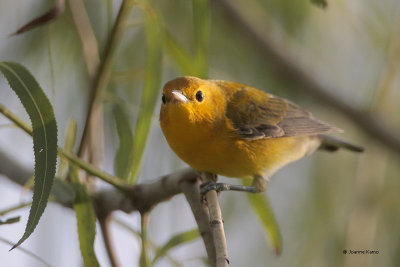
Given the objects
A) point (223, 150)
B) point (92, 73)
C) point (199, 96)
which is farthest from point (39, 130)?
point (223, 150)

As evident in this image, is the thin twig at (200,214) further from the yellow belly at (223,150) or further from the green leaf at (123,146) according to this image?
the yellow belly at (223,150)

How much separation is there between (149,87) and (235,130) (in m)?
0.84

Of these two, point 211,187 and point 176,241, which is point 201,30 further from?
point 176,241

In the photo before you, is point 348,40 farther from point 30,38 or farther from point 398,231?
point 30,38

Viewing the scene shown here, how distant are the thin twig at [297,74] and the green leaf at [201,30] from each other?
1.24 metres

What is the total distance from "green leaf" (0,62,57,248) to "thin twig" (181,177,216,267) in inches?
26.9

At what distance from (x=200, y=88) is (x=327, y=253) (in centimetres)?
183

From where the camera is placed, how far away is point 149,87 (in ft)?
10.4

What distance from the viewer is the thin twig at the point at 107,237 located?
116 inches

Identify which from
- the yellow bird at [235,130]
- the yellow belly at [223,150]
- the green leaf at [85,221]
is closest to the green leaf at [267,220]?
the yellow bird at [235,130]

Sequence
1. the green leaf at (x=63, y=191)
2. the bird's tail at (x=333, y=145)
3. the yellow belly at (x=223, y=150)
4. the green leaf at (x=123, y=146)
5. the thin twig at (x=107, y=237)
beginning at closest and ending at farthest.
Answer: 1. the green leaf at (x=63, y=191)
2. the thin twig at (x=107, y=237)
3. the green leaf at (x=123, y=146)
4. the yellow belly at (x=223, y=150)
5. the bird's tail at (x=333, y=145)

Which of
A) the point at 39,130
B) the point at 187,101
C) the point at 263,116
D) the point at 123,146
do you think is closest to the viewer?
the point at 39,130

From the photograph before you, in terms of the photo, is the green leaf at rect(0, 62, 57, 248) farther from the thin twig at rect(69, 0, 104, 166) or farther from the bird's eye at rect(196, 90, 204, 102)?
the bird's eye at rect(196, 90, 204, 102)

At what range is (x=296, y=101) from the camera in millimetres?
5125
